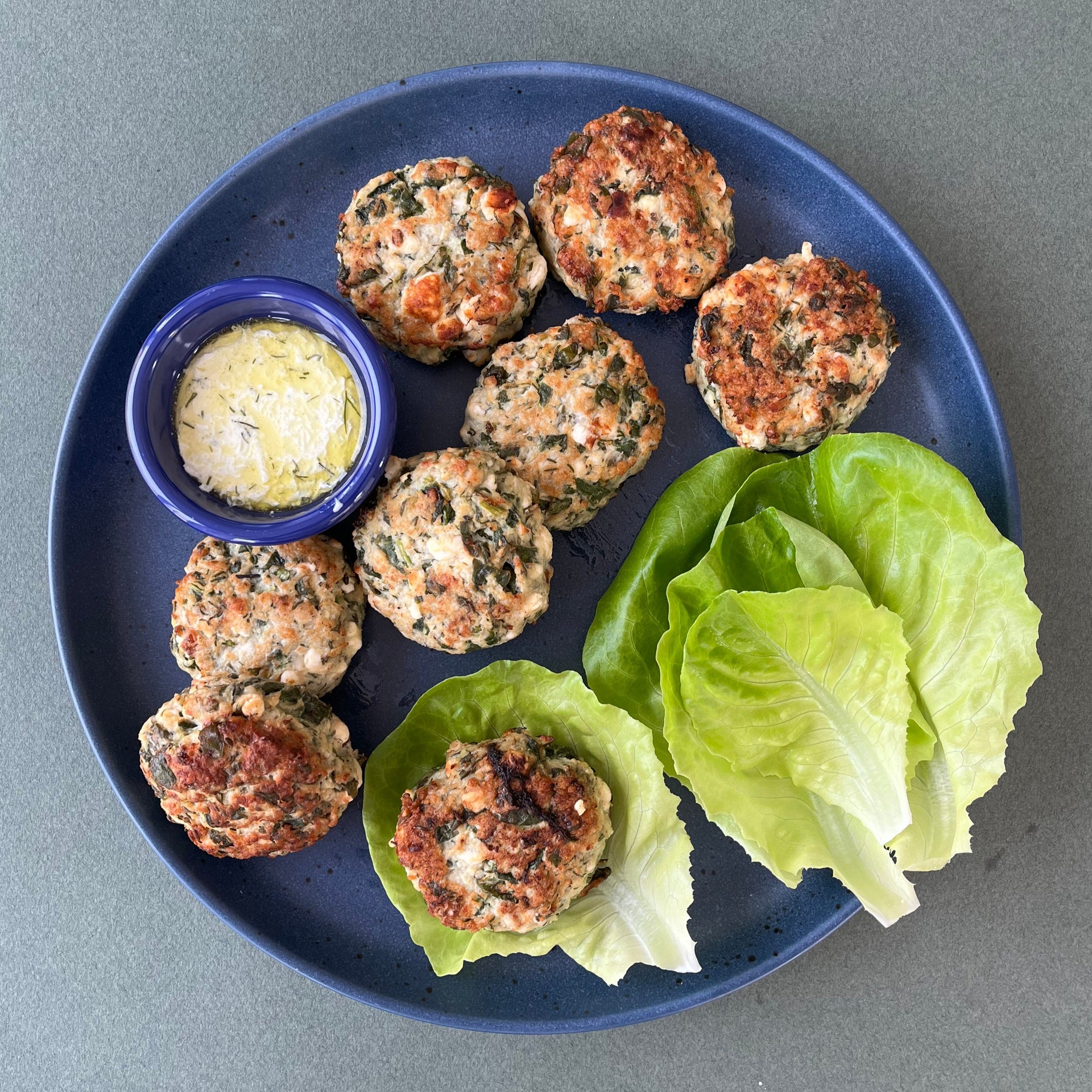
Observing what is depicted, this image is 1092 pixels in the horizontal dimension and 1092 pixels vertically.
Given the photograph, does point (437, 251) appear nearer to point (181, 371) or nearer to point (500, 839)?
point (181, 371)

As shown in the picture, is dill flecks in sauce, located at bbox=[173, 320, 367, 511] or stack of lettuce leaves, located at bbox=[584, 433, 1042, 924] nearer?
dill flecks in sauce, located at bbox=[173, 320, 367, 511]

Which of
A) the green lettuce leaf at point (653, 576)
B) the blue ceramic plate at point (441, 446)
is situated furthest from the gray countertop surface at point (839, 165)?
the green lettuce leaf at point (653, 576)

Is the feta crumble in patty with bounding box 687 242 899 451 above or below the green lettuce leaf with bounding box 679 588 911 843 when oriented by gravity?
above

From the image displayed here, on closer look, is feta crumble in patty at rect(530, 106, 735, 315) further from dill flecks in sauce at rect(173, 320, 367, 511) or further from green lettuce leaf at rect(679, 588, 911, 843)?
green lettuce leaf at rect(679, 588, 911, 843)

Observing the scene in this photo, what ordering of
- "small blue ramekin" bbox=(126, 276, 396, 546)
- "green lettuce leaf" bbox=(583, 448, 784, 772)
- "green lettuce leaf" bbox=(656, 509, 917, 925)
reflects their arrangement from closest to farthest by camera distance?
"small blue ramekin" bbox=(126, 276, 396, 546) < "green lettuce leaf" bbox=(656, 509, 917, 925) < "green lettuce leaf" bbox=(583, 448, 784, 772)

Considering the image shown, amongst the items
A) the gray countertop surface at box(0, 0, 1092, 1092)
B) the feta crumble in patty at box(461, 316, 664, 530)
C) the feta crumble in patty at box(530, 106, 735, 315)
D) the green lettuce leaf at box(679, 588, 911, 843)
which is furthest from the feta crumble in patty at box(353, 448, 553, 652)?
the gray countertop surface at box(0, 0, 1092, 1092)

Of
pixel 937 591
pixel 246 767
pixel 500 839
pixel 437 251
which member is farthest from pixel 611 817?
pixel 437 251

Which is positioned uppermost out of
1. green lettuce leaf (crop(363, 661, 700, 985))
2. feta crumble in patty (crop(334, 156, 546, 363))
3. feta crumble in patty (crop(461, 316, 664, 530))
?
feta crumble in patty (crop(334, 156, 546, 363))
